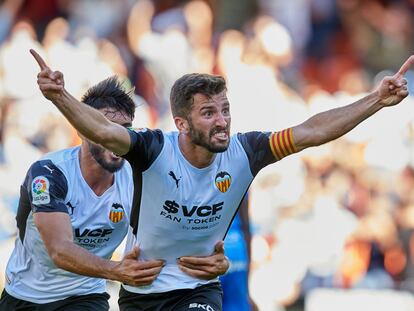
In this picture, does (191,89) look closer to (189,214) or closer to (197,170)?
(197,170)

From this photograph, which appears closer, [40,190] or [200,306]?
[200,306]

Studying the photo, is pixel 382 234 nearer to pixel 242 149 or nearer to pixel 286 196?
pixel 286 196

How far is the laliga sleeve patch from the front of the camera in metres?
6.75

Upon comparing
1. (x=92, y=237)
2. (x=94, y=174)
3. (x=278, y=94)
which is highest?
(x=278, y=94)

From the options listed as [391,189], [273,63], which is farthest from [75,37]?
[391,189]

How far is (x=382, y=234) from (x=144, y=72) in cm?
350

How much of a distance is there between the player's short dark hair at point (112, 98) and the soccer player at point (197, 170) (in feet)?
1.79

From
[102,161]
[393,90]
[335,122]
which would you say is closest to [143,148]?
[102,161]

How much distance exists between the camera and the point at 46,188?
6.80 m

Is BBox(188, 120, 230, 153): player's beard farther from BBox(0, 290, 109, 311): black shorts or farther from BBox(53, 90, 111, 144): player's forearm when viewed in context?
BBox(0, 290, 109, 311): black shorts

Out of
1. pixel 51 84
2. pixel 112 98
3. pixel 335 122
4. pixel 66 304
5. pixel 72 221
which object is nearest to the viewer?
pixel 51 84

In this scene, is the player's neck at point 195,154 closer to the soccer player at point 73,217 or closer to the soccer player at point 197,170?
the soccer player at point 197,170

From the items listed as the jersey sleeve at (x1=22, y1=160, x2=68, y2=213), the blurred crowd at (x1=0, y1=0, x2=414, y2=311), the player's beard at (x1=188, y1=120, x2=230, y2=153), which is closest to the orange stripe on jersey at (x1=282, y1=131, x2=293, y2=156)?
the player's beard at (x1=188, y1=120, x2=230, y2=153)

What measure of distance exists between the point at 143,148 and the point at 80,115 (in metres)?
0.56
